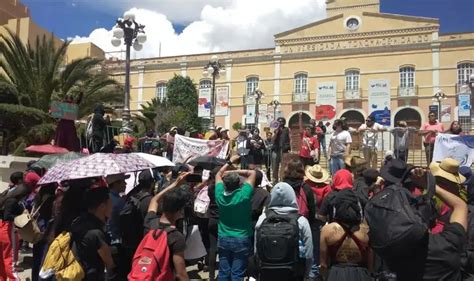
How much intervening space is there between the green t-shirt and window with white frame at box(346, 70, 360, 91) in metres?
41.1

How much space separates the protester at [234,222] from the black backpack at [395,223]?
7.02 ft

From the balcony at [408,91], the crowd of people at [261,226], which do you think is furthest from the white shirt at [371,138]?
the balcony at [408,91]

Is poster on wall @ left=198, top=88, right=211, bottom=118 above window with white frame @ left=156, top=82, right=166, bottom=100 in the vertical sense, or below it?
below

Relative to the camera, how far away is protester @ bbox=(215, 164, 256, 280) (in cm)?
484

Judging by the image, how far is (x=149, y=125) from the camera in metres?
27.4

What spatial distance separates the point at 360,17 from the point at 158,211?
44777mm

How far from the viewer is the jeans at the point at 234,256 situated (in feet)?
16.3

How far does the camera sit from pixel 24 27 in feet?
141

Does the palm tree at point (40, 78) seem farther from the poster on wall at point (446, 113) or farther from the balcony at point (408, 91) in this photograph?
the balcony at point (408, 91)

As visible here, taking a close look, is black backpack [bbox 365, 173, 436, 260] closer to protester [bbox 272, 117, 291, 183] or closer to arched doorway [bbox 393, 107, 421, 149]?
protester [bbox 272, 117, 291, 183]

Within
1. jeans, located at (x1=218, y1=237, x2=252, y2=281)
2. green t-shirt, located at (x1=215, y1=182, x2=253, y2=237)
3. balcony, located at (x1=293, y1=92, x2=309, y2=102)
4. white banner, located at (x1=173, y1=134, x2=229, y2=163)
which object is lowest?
jeans, located at (x1=218, y1=237, x2=252, y2=281)

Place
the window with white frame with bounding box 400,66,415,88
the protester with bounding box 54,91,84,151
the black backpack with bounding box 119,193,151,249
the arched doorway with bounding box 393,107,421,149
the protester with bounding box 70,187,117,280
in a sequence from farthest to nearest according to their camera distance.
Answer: the window with white frame with bounding box 400,66,415,88 → the arched doorway with bounding box 393,107,421,149 → the protester with bounding box 54,91,84,151 → the black backpack with bounding box 119,193,151,249 → the protester with bounding box 70,187,117,280

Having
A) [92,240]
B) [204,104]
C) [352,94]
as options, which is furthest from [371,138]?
[352,94]

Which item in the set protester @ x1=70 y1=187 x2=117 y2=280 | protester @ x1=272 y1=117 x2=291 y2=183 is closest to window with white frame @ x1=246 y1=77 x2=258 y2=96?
protester @ x1=272 y1=117 x2=291 y2=183
